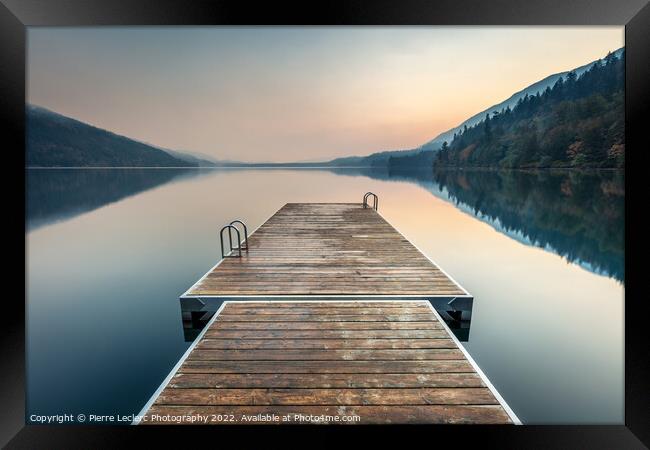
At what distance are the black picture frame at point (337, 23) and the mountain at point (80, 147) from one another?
547ft

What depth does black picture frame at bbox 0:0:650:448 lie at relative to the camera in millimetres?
1979

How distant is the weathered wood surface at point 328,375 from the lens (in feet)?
8.83

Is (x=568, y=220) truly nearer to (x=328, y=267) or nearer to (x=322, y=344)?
(x=328, y=267)

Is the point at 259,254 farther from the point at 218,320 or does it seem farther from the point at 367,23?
the point at 367,23

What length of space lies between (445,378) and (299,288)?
288 cm

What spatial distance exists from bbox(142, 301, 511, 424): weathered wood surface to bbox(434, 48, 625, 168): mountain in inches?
2182

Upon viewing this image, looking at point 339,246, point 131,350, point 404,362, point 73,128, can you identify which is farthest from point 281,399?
point 73,128

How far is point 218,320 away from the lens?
4.43 metres

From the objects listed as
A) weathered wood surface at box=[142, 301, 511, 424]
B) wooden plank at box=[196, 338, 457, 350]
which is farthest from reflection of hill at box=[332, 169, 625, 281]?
weathered wood surface at box=[142, 301, 511, 424]

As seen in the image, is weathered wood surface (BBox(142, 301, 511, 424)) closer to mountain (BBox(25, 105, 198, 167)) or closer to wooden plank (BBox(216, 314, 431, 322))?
wooden plank (BBox(216, 314, 431, 322))

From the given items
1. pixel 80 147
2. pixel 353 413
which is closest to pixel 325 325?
pixel 353 413

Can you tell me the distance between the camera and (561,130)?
2458 inches

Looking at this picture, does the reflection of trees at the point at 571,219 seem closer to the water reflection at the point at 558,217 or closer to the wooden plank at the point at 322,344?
the water reflection at the point at 558,217

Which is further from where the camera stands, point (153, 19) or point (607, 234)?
point (607, 234)
